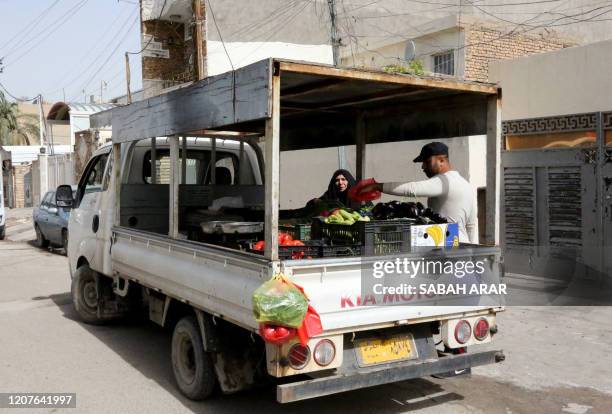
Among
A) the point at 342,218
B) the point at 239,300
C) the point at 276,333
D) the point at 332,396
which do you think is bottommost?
the point at 332,396

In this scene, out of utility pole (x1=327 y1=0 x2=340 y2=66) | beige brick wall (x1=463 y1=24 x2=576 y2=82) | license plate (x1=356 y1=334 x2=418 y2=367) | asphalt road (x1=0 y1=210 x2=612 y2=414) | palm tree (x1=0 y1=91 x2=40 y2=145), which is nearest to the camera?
license plate (x1=356 y1=334 x2=418 y2=367)

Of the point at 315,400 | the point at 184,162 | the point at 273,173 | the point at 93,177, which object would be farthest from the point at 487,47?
the point at 273,173

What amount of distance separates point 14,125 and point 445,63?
115 ft

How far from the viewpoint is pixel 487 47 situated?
13234 mm

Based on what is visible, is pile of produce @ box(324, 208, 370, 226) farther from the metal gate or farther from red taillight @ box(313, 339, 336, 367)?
the metal gate

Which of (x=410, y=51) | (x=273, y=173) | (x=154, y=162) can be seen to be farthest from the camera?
(x=410, y=51)

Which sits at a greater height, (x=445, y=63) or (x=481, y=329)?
(x=445, y=63)

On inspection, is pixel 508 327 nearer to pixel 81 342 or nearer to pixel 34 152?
pixel 81 342

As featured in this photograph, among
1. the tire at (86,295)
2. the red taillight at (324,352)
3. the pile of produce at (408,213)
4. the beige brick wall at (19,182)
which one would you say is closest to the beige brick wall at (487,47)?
the pile of produce at (408,213)

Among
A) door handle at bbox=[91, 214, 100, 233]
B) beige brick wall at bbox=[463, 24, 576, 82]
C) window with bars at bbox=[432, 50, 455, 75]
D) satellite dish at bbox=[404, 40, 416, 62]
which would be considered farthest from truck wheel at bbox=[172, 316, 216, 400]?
satellite dish at bbox=[404, 40, 416, 62]

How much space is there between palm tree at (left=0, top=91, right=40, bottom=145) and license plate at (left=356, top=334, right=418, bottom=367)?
38210 mm

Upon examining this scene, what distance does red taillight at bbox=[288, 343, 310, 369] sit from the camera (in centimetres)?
378

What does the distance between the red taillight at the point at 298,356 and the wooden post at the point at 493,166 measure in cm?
198

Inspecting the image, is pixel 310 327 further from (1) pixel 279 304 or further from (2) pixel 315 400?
(2) pixel 315 400
